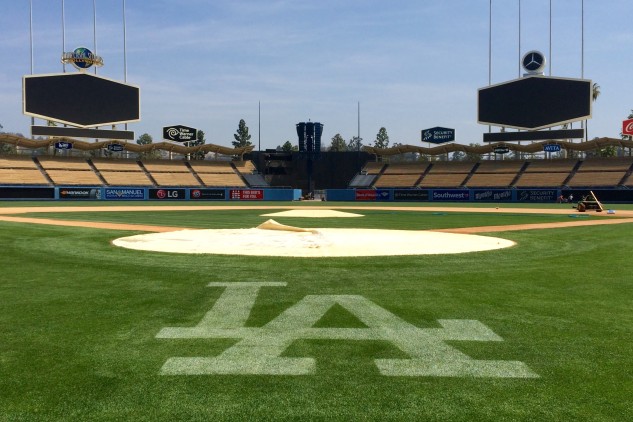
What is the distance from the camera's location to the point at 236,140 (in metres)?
143

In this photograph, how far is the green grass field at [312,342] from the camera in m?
4.16

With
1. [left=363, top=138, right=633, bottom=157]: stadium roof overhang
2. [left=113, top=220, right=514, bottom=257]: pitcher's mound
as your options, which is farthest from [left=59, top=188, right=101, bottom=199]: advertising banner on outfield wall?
[left=113, top=220, right=514, bottom=257]: pitcher's mound

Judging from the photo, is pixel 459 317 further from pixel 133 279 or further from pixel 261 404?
pixel 133 279

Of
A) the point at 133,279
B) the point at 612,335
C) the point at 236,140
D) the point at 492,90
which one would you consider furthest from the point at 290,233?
the point at 236,140

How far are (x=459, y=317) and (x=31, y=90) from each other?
65189 mm

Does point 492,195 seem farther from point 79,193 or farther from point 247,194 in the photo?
point 79,193

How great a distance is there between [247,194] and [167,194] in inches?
417

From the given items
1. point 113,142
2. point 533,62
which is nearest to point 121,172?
point 113,142

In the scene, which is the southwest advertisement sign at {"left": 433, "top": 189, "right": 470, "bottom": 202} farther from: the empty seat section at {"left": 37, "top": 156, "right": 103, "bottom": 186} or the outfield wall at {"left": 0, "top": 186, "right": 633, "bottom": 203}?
the empty seat section at {"left": 37, "top": 156, "right": 103, "bottom": 186}

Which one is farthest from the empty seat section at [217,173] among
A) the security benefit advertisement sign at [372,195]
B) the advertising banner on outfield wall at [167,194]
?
the security benefit advertisement sign at [372,195]

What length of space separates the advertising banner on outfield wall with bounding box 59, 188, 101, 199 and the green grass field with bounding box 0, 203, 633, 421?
5437 cm

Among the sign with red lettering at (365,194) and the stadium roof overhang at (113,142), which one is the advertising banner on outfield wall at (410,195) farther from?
the stadium roof overhang at (113,142)

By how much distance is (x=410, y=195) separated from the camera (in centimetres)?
6944

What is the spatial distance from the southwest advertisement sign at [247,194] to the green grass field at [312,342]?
194 ft
